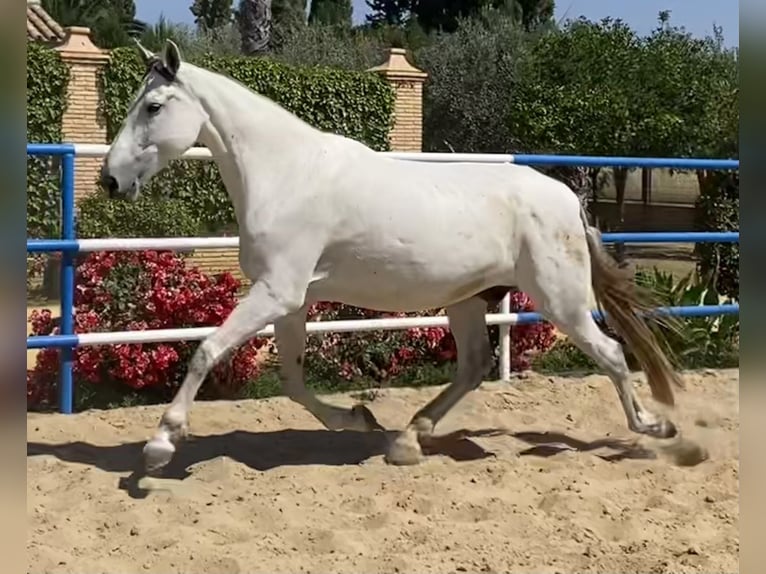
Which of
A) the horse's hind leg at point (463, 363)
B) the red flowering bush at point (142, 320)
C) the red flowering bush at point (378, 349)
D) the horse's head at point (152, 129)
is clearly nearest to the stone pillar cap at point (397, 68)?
the red flowering bush at point (378, 349)

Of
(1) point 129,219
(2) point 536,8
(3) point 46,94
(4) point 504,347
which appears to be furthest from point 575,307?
(2) point 536,8

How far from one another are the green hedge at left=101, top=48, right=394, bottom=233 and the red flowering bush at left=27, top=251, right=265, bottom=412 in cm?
620

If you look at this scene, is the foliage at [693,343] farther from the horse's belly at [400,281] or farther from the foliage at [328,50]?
the foliage at [328,50]

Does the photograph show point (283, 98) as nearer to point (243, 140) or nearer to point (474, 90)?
point (474, 90)

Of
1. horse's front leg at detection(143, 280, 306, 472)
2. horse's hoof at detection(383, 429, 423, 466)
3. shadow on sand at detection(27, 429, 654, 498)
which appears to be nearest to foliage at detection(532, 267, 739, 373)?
shadow on sand at detection(27, 429, 654, 498)

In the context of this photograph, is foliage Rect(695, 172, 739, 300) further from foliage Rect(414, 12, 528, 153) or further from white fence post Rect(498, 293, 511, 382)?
foliage Rect(414, 12, 528, 153)

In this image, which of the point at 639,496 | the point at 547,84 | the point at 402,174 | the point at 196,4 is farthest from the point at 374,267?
the point at 196,4

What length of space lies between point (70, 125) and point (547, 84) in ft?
30.3

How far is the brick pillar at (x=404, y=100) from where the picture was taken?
1495cm

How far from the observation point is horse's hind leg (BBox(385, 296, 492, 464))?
4.78 m

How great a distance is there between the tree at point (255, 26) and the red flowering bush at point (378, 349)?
1049 cm

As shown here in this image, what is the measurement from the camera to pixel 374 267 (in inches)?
171

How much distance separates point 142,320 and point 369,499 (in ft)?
7.77

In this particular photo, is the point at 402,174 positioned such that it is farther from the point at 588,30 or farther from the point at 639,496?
the point at 588,30
